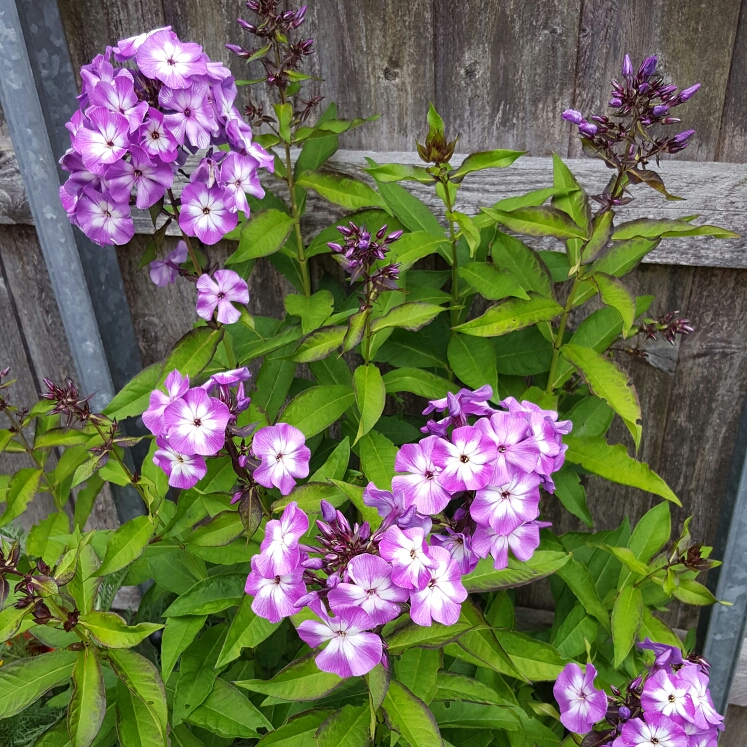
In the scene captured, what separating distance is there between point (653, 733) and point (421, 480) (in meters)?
0.67

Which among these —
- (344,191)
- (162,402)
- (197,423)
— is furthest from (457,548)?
(344,191)

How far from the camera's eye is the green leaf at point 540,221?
1324 millimetres

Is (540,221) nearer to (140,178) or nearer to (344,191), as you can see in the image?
(344,191)

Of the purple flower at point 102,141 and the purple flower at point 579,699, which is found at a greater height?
the purple flower at point 102,141

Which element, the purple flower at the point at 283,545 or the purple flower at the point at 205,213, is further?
the purple flower at the point at 205,213

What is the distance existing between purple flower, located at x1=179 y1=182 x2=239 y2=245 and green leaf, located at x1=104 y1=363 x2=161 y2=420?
0.37 metres

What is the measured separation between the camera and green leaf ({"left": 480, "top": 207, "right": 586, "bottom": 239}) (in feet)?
4.34

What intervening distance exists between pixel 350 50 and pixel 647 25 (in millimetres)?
680

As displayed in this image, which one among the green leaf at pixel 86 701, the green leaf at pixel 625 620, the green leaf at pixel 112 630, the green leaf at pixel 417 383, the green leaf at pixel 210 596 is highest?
the green leaf at pixel 417 383

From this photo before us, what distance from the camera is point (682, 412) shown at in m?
1.87

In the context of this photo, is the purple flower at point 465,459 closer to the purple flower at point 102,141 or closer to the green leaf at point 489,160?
the green leaf at point 489,160

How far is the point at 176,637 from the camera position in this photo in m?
1.41

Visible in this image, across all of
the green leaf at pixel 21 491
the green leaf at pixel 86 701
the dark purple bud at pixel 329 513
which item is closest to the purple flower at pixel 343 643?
the dark purple bud at pixel 329 513

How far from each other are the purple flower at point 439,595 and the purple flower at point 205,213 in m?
0.79
